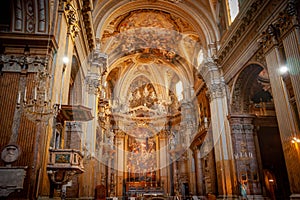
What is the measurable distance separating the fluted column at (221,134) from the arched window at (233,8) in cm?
237

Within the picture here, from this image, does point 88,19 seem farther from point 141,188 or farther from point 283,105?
point 141,188

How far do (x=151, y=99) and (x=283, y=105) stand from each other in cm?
1574

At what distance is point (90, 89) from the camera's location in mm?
13273

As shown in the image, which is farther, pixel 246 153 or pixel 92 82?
pixel 92 82

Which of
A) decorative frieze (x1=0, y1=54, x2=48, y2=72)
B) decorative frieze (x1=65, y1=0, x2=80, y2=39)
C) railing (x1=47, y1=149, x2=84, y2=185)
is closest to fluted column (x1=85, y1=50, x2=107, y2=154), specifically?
decorative frieze (x1=65, y1=0, x2=80, y2=39)

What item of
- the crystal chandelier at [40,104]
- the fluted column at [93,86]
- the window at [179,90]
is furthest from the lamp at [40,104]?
the window at [179,90]

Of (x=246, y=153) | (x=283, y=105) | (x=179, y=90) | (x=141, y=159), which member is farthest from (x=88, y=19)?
(x=141, y=159)

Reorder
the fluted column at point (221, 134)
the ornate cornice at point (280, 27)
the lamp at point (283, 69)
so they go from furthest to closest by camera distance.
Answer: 1. the fluted column at point (221, 134)
2. the lamp at point (283, 69)
3. the ornate cornice at point (280, 27)

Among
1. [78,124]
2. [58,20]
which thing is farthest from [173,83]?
[58,20]

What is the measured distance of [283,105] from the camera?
805 centimetres

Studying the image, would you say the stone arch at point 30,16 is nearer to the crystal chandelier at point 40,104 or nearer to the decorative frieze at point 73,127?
the crystal chandelier at point 40,104

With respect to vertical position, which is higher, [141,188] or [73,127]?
[73,127]

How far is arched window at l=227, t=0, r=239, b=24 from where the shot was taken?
1200 centimetres

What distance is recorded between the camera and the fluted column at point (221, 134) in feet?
38.4
